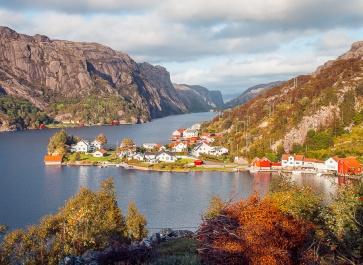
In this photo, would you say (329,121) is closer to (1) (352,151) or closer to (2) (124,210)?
(1) (352,151)

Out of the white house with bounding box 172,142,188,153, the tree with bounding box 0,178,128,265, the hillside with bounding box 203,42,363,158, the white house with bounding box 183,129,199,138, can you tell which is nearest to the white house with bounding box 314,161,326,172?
the hillside with bounding box 203,42,363,158

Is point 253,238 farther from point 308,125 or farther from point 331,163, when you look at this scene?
point 308,125

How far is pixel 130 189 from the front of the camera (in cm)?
5262

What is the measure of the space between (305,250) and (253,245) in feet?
6.55

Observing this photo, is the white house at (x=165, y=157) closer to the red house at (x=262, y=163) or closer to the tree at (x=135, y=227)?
the red house at (x=262, y=163)

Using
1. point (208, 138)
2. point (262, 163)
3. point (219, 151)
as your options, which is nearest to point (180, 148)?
point (219, 151)

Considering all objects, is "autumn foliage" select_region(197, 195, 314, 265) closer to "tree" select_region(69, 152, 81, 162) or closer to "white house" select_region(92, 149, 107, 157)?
"tree" select_region(69, 152, 81, 162)

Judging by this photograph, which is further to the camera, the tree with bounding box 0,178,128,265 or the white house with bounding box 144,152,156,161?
the white house with bounding box 144,152,156,161

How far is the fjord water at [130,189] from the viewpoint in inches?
1629

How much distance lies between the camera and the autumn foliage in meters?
10.0

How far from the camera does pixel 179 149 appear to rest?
83750 mm

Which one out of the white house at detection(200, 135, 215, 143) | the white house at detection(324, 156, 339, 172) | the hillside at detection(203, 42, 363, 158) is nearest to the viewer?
the white house at detection(324, 156, 339, 172)

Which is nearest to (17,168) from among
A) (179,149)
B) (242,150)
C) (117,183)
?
(117,183)

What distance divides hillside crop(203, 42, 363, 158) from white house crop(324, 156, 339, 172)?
3072mm
